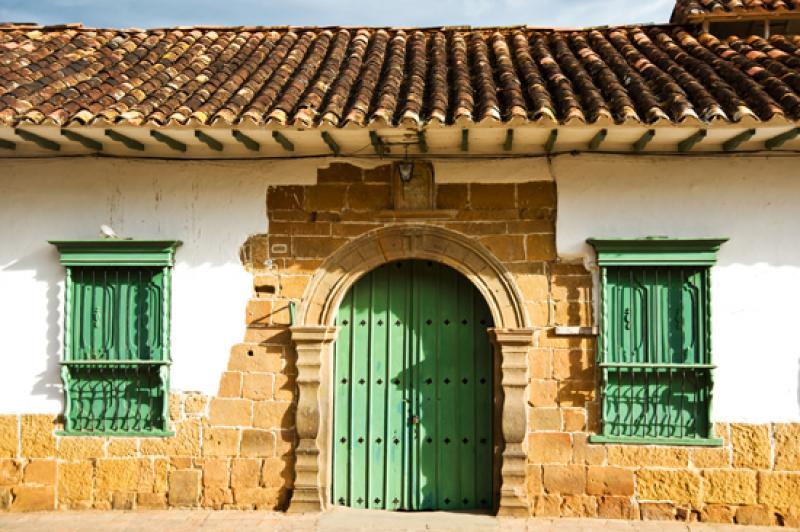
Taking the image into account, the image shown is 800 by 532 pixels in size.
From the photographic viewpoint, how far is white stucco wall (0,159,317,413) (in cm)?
696

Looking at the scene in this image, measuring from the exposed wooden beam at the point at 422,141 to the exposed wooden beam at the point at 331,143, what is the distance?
2.26ft

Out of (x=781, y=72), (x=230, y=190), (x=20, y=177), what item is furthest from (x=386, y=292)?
(x=781, y=72)

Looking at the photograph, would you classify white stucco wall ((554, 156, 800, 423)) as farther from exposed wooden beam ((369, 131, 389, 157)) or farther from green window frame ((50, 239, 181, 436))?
green window frame ((50, 239, 181, 436))

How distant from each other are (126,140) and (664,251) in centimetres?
445

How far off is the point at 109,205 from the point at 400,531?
12.0ft

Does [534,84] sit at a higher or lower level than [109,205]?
higher

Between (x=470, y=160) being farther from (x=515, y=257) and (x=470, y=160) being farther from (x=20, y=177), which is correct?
(x=20, y=177)

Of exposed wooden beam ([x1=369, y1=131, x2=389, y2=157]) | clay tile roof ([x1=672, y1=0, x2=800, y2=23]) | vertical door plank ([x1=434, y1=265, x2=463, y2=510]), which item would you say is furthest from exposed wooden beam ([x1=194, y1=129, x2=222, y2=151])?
clay tile roof ([x1=672, y1=0, x2=800, y2=23])

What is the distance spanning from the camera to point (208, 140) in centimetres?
662

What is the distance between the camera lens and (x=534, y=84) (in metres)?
6.97

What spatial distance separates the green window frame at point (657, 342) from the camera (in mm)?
6625

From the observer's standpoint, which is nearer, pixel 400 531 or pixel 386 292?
pixel 400 531

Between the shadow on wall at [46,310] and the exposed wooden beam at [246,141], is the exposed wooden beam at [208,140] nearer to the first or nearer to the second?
the exposed wooden beam at [246,141]

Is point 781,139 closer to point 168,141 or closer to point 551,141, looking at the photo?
point 551,141
